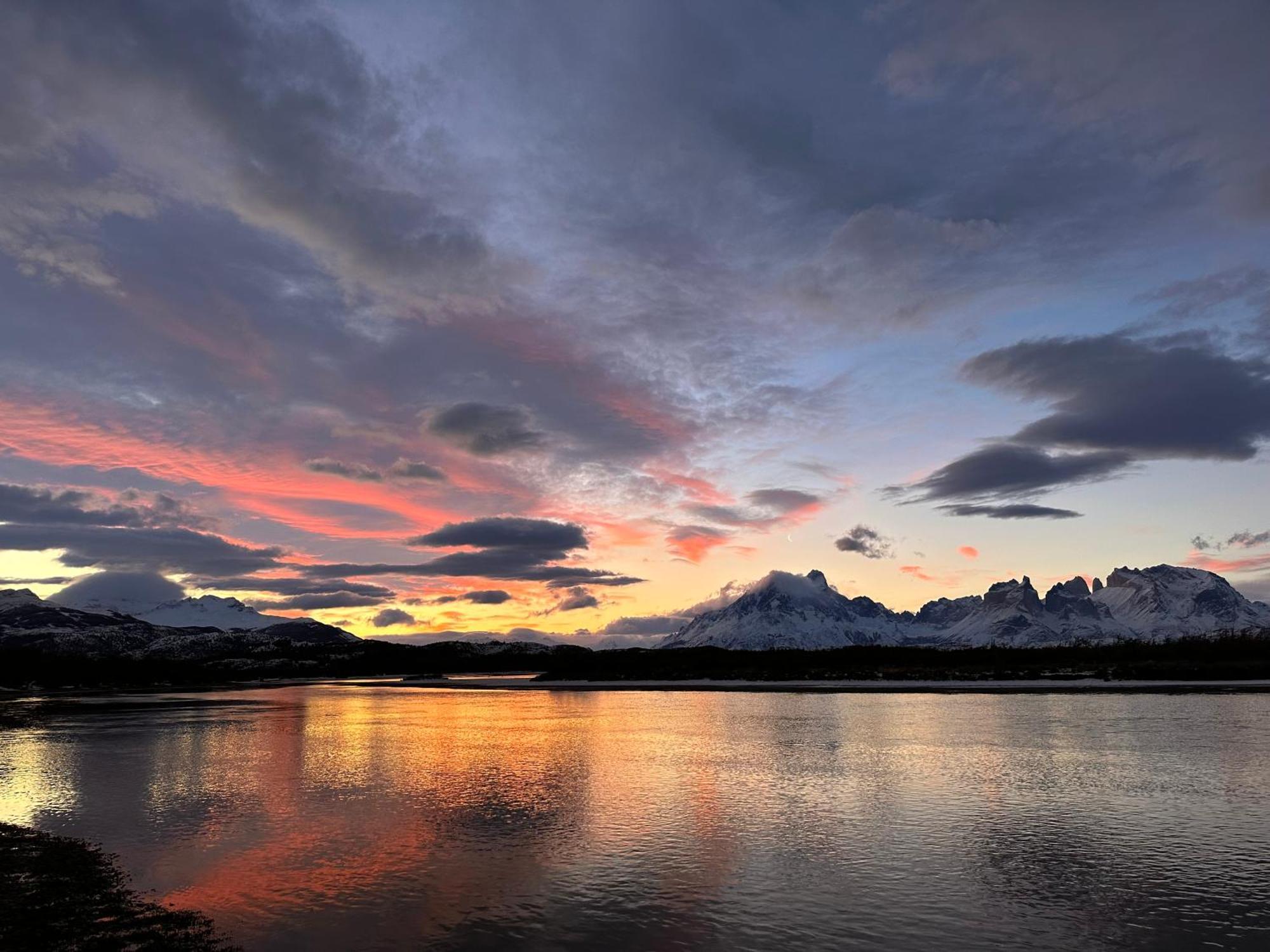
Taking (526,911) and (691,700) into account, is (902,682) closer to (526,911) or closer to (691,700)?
(691,700)

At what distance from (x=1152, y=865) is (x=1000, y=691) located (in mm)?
78011

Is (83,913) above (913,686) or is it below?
above

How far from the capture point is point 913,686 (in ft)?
353

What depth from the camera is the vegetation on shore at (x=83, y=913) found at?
1599 centimetres

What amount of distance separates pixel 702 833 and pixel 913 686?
91977mm

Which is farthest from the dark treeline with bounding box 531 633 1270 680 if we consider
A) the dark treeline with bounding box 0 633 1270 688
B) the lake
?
the lake

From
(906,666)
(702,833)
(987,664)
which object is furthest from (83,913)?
(987,664)

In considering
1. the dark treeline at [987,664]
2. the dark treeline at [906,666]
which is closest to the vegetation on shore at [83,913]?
the dark treeline at [906,666]

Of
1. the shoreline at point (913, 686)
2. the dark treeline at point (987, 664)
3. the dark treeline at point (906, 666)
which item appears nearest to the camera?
the shoreline at point (913, 686)

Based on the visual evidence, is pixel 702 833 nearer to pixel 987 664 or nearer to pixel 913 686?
pixel 913 686

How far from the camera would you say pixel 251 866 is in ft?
73.4

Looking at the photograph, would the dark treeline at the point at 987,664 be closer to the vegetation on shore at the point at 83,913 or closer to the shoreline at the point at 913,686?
the shoreline at the point at 913,686

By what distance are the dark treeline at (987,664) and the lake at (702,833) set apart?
66248 mm

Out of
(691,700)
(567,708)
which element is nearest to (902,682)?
(691,700)
